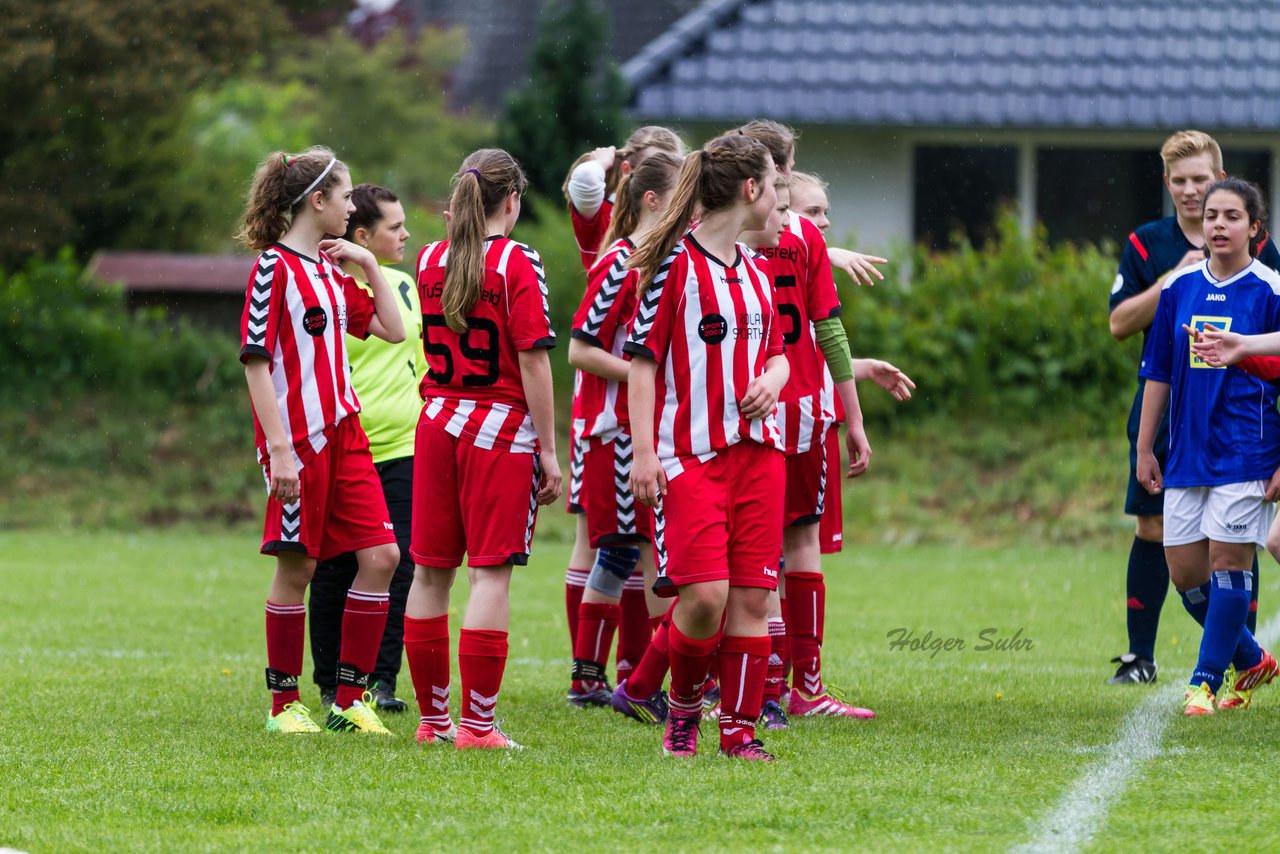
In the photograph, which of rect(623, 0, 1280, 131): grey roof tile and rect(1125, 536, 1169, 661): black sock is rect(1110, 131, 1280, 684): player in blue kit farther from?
rect(623, 0, 1280, 131): grey roof tile

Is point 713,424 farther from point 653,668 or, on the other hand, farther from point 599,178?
point 599,178

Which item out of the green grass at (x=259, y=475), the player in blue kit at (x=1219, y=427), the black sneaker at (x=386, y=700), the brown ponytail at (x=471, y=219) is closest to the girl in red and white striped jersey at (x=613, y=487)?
the brown ponytail at (x=471, y=219)

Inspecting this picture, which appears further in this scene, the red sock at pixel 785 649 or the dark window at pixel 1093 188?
the dark window at pixel 1093 188

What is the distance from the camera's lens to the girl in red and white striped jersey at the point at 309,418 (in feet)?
19.6

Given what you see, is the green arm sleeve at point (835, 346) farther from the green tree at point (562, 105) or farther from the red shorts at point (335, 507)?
the green tree at point (562, 105)

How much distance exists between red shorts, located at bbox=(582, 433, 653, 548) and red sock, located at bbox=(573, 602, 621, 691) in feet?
1.01

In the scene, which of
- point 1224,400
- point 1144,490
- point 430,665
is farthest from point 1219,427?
point 430,665

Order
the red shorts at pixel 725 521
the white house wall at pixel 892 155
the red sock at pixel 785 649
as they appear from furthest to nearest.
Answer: the white house wall at pixel 892 155 < the red sock at pixel 785 649 < the red shorts at pixel 725 521

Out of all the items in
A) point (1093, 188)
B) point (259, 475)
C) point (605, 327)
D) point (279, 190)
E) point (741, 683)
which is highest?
point (1093, 188)

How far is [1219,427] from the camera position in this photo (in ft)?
20.8

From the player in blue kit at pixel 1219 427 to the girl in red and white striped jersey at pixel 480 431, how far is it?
2.49 m

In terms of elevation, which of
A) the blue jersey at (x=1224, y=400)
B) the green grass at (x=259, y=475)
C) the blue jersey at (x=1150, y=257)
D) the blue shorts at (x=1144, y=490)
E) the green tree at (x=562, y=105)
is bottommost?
the green grass at (x=259, y=475)

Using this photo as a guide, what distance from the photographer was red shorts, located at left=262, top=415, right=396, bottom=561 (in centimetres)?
604

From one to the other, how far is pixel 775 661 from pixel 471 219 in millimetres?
2057
